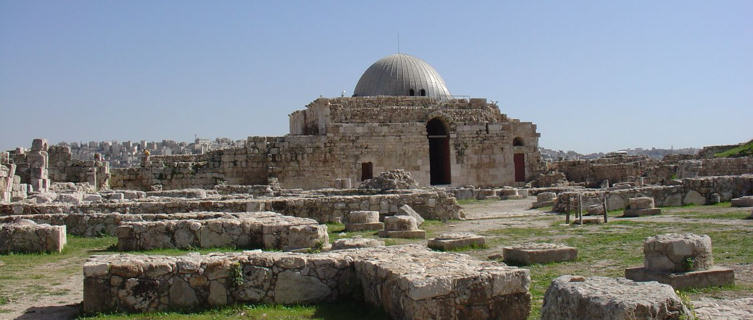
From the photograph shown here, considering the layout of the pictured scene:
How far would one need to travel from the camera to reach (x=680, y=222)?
1236 cm

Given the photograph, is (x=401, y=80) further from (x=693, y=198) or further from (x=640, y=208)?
(x=640, y=208)

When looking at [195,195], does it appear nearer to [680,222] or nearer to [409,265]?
[680,222]

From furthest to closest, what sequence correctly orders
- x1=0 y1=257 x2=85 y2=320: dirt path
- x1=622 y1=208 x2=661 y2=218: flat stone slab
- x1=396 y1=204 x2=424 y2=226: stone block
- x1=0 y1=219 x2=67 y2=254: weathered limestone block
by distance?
x1=622 y1=208 x2=661 y2=218: flat stone slab < x1=396 y1=204 x2=424 y2=226: stone block < x1=0 y1=219 x2=67 y2=254: weathered limestone block < x1=0 y1=257 x2=85 y2=320: dirt path

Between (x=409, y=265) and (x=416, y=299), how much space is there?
2.48 feet

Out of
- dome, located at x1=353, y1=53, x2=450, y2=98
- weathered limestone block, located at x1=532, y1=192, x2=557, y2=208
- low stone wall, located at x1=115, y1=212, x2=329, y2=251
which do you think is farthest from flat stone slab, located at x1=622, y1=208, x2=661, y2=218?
dome, located at x1=353, y1=53, x2=450, y2=98

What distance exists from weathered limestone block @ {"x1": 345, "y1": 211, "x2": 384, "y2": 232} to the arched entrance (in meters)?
16.2

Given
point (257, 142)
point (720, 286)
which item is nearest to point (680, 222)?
point (720, 286)

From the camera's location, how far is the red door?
1174 inches

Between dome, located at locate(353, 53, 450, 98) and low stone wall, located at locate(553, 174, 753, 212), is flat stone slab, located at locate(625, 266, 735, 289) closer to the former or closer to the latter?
low stone wall, located at locate(553, 174, 753, 212)

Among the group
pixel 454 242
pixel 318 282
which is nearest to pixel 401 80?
pixel 454 242

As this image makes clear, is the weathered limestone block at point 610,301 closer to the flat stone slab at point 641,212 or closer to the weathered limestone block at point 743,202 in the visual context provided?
the flat stone slab at point 641,212

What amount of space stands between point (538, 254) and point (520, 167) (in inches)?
878

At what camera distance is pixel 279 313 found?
5801 millimetres

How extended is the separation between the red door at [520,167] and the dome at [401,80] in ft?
19.3
